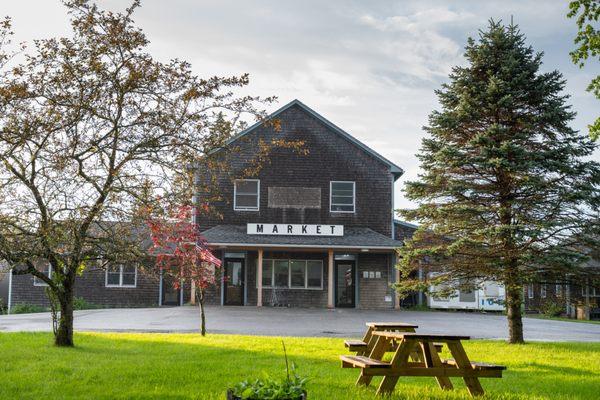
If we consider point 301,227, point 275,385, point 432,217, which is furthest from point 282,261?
point 275,385

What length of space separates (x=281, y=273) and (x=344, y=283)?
2.96 m

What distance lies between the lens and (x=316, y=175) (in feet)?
98.9

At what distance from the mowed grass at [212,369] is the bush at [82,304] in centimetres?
1526

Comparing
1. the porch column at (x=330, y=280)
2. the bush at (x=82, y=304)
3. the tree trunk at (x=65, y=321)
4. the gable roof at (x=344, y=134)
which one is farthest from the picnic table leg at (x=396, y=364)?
the bush at (x=82, y=304)

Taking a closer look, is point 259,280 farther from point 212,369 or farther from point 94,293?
point 212,369

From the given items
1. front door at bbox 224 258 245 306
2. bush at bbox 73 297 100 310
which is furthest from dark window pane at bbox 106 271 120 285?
front door at bbox 224 258 245 306

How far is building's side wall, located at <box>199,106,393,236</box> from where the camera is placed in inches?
1173

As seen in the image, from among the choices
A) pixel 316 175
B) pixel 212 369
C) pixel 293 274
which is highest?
pixel 316 175

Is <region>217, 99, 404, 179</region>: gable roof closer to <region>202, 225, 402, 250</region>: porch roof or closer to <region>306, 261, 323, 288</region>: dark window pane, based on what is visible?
<region>202, 225, 402, 250</region>: porch roof

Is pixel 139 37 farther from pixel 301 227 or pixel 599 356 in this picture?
pixel 301 227

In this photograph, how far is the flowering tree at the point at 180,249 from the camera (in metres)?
11.7

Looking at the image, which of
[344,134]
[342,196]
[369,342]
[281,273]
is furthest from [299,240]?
[369,342]

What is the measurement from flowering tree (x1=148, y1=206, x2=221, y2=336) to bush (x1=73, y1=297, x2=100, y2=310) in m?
15.7

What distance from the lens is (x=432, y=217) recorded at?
53.5 ft
